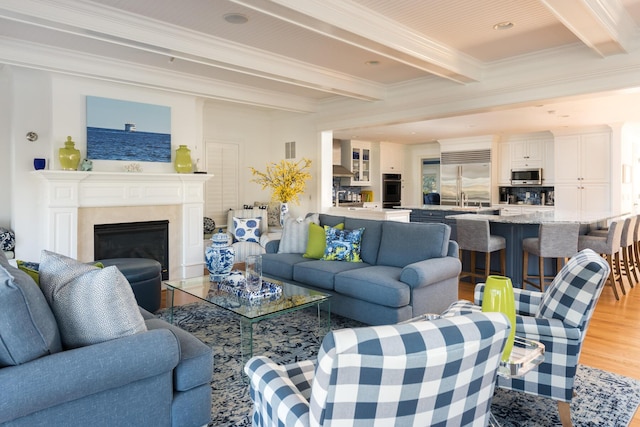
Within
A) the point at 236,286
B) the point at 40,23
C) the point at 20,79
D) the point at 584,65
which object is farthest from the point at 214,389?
the point at 584,65

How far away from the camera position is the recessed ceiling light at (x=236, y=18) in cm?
350

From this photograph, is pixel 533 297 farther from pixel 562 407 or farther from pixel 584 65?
pixel 584 65

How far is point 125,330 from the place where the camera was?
5.69 ft

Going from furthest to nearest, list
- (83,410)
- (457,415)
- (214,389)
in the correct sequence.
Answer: (214,389)
(83,410)
(457,415)

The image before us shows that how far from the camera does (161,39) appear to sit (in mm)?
3777

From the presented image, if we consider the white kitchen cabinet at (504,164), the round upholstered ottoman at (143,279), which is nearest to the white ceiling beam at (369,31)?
the round upholstered ottoman at (143,279)

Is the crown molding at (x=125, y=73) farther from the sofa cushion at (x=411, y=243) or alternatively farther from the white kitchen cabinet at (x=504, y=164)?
the white kitchen cabinet at (x=504, y=164)

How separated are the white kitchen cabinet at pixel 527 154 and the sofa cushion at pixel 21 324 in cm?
990

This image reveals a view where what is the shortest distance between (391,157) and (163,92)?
21.7 ft

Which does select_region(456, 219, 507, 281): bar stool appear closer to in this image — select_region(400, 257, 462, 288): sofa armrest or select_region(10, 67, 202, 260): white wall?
select_region(400, 257, 462, 288): sofa armrest

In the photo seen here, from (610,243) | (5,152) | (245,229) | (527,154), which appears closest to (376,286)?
(610,243)

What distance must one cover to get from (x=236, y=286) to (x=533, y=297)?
86.8 inches

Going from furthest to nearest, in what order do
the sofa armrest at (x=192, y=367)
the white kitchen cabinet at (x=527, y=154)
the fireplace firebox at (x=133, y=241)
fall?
the white kitchen cabinet at (x=527, y=154) → the fireplace firebox at (x=133, y=241) → the sofa armrest at (x=192, y=367)

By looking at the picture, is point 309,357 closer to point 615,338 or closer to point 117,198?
point 615,338
